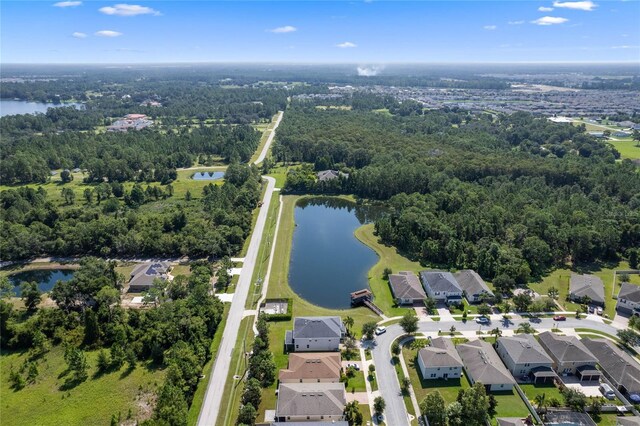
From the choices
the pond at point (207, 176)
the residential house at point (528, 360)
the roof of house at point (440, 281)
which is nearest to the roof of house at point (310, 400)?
the residential house at point (528, 360)

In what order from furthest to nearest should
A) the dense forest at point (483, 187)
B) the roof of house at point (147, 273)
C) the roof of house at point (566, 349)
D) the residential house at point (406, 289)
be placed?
1. the dense forest at point (483, 187)
2. the roof of house at point (147, 273)
3. the residential house at point (406, 289)
4. the roof of house at point (566, 349)

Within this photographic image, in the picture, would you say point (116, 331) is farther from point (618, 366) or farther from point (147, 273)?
point (618, 366)

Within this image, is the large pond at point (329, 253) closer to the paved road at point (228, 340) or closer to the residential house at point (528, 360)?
the paved road at point (228, 340)

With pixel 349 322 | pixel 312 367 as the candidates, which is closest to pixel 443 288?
pixel 349 322

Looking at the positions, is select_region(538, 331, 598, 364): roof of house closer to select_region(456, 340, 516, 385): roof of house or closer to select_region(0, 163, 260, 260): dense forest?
select_region(456, 340, 516, 385): roof of house

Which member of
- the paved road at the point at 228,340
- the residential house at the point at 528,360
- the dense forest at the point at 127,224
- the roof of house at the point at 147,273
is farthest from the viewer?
the dense forest at the point at 127,224

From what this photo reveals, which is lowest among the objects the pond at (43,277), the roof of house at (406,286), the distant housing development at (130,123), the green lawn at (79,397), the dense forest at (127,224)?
the green lawn at (79,397)
